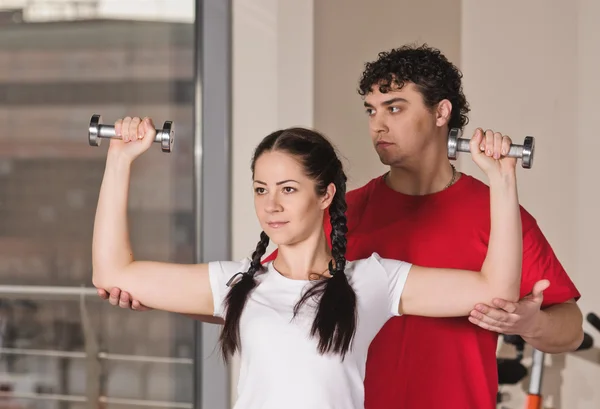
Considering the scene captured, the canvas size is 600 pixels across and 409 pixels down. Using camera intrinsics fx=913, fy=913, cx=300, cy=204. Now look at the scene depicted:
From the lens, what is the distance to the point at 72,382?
3.20m

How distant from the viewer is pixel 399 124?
79.6 inches

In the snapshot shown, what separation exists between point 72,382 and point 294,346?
1.88 metres

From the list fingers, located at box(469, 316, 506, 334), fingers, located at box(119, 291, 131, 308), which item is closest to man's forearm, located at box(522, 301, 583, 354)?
fingers, located at box(469, 316, 506, 334)

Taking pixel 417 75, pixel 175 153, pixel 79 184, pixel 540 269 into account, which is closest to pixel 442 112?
pixel 417 75

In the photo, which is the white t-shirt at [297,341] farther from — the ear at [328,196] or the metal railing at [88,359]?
the metal railing at [88,359]

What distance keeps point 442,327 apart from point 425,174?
35 cm

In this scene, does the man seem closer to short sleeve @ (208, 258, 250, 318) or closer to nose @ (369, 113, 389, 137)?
nose @ (369, 113, 389, 137)

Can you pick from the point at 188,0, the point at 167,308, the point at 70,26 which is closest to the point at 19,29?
the point at 70,26

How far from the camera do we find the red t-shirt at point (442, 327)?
1.91 meters

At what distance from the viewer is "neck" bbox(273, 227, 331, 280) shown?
5.39 feet

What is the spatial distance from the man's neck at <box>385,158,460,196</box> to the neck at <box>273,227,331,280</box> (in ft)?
1.51

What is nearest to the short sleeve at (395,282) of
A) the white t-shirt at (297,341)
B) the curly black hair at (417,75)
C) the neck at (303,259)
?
the white t-shirt at (297,341)

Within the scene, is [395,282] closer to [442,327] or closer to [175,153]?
[442,327]

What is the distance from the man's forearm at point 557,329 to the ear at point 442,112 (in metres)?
0.48
